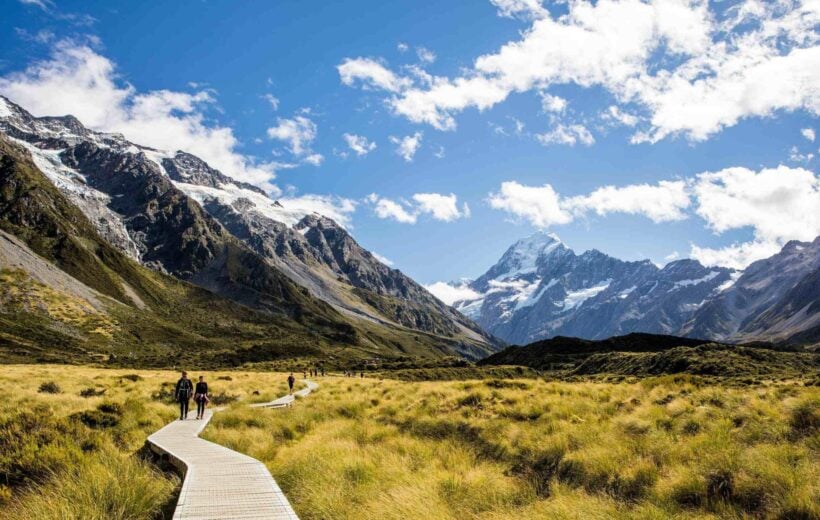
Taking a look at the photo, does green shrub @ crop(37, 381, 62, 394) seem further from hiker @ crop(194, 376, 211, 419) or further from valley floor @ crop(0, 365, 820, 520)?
hiker @ crop(194, 376, 211, 419)

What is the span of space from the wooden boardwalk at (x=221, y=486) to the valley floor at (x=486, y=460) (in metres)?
0.62

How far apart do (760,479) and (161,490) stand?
10746mm

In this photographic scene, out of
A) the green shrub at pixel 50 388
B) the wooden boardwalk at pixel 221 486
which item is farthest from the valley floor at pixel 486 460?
the green shrub at pixel 50 388

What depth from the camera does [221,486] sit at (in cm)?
900

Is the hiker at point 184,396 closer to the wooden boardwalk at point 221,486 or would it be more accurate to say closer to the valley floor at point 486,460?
the valley floor at point 486,460

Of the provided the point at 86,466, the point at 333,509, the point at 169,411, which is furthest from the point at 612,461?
the point at 169,411

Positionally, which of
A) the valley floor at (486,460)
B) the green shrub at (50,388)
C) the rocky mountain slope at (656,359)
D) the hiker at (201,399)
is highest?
the green shrub at (50,388)

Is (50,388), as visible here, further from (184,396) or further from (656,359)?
(656,359)

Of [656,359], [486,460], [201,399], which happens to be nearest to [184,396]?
[201,399]

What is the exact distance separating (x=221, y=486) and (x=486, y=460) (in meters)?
6.93

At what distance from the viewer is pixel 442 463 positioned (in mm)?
12680

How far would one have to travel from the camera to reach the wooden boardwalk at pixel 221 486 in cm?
753

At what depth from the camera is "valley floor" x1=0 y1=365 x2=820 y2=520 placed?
28.5 feet

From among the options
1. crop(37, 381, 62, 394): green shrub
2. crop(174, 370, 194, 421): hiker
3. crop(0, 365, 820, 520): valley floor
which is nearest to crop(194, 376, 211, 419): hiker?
crop(174, 370, 194, 421): hiker
